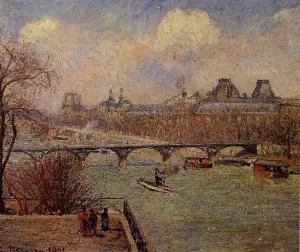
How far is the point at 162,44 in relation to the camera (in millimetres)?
4445

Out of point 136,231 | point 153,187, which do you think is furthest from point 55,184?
point 136,231

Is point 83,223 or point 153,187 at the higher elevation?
point 153,187

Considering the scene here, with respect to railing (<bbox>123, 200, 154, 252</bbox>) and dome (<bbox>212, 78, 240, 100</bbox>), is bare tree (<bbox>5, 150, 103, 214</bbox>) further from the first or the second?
dome (<bbox>212, 78, 240, 100</bbox>)

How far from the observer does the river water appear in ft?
14.1

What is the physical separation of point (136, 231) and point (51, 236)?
2.34ft

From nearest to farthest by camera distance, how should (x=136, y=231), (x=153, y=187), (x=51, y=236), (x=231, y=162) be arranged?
(x=136, y=231) → (x=51, y=236) → (x=153, y=187) → (x=231, y=162)

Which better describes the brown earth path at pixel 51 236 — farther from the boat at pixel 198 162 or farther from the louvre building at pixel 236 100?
the louvre building at pixel 236 100

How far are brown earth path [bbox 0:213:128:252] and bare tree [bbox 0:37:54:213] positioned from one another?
1.55 ft

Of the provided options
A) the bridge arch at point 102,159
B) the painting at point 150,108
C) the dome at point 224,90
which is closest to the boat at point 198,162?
the painting at point 150,108

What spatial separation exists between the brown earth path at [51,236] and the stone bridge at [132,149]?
0.53 metres

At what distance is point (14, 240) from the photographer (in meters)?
4.19

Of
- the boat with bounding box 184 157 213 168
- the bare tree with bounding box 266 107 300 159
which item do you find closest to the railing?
the boat with bounding box 184 157 213 168

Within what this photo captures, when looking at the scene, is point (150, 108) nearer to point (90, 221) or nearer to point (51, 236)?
point (90, 221)

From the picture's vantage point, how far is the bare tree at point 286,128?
454 centimetres
